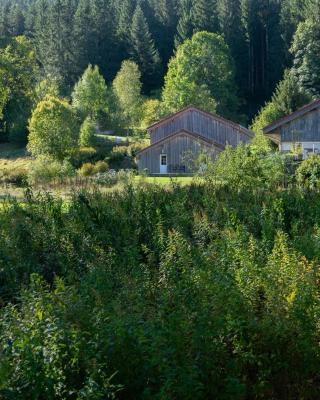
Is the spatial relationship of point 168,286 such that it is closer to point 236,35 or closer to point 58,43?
point 236,35

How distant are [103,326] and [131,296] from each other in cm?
108

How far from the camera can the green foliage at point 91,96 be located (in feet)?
200

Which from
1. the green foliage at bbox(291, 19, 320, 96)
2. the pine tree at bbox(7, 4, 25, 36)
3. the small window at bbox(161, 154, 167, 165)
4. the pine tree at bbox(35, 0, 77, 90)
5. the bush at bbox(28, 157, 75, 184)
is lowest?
the bush at bbox(28, 157, 75, 184)

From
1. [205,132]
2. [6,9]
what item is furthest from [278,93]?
[6,9]

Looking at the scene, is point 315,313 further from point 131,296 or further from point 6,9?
point 6,9

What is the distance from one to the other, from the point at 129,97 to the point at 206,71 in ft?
29.3

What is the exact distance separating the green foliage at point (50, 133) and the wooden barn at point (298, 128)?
1557 cm

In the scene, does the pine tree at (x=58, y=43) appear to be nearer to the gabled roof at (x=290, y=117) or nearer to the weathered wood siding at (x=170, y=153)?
the weathered wood siding at (x=170, y=153)

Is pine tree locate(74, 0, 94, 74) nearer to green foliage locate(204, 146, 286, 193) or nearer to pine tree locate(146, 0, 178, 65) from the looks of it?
pine tree locate(146, 0, 178, 65)

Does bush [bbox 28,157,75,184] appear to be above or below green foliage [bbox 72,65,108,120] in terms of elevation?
below

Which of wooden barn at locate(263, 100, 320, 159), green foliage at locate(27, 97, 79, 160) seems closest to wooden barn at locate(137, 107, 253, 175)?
wooden barn at locate(263, 100, 320, 159)

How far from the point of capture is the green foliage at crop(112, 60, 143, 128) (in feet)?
202

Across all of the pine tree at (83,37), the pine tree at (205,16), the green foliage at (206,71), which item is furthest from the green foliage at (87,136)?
the pine tree at (205,16)

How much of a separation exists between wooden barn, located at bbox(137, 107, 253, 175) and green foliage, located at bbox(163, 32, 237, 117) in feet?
43.8
